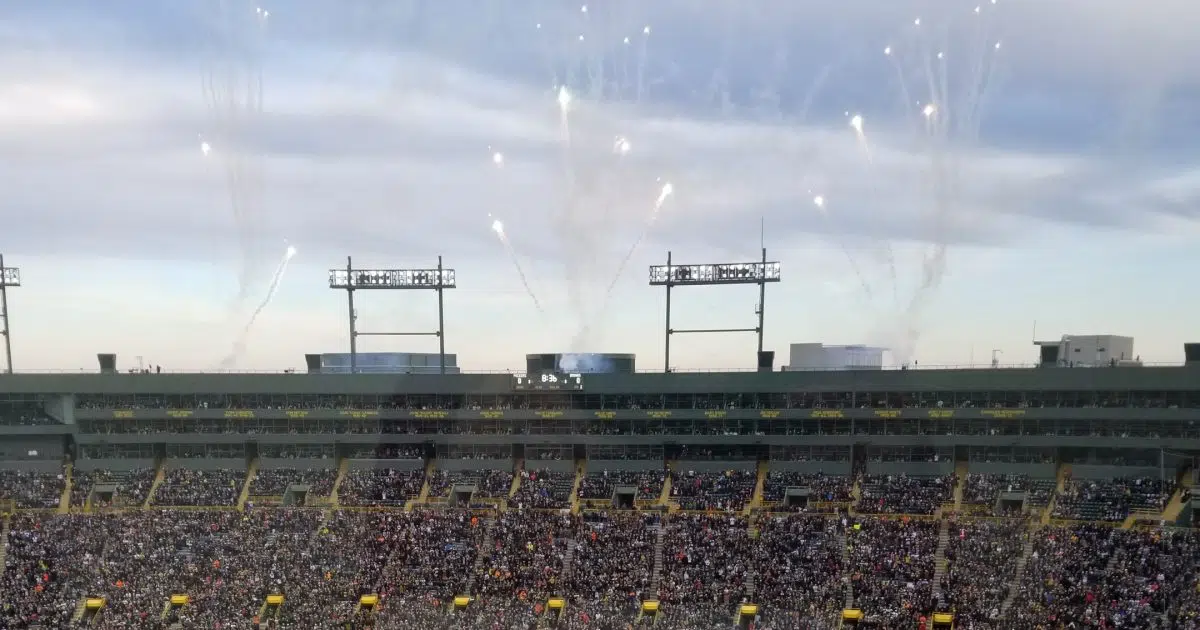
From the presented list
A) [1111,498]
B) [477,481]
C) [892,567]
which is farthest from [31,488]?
[1111,498]

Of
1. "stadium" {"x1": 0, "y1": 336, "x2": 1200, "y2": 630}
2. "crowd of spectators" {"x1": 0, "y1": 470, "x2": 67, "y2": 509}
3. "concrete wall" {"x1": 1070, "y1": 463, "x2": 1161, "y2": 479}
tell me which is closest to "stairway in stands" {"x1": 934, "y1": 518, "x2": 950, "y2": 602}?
"stadium" {"x1": 0, "y1": 336, "x2": 1200, "y2": 630}

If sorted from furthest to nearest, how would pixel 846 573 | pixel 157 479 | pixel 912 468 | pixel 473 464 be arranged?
pixel 157 479 → pixel 473 464 → pixel 912 468 → pixel 846 573

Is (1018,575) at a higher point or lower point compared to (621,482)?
lower

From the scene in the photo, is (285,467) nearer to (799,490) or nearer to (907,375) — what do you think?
(799,490)

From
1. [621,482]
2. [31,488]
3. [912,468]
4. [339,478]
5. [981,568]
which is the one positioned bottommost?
[981,568]

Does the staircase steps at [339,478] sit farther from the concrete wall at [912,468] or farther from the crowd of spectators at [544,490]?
the concrete wall at [912,468]

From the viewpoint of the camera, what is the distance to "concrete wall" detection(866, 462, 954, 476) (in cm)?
5746

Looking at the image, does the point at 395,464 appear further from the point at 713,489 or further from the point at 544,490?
the point at 713,489

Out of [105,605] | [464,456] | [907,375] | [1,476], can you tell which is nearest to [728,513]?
[907,375]

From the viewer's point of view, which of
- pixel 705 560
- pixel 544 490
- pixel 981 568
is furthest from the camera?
pixel 544 490

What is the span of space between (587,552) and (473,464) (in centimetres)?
1272

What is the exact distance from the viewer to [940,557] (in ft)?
163

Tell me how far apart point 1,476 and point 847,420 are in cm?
5589

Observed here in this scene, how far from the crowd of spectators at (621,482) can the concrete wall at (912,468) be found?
1300 cm
